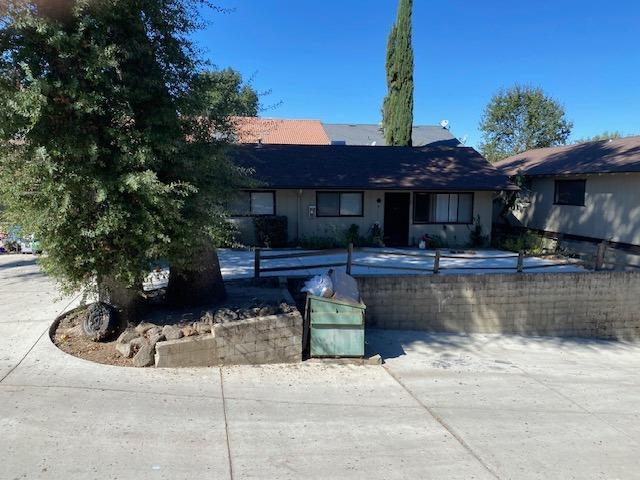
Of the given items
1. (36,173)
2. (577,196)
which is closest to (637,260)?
(577,196)

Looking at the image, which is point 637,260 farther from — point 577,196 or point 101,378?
point 101,378

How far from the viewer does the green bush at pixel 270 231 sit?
1625 cm

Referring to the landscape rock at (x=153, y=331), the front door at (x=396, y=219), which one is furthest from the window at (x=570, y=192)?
the landscape rock at (x=153, y=331)

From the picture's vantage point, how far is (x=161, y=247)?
6.42 metres

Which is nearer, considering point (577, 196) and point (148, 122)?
point (148, 122)

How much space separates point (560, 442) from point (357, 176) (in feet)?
43.2

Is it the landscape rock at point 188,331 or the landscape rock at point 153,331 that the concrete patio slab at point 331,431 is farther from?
the landscape rock at point 153,331

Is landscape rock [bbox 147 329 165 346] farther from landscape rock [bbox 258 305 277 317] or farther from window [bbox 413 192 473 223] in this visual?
window [bbox 413 192 473 223]

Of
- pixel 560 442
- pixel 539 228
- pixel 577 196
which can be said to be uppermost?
pixel 577 196

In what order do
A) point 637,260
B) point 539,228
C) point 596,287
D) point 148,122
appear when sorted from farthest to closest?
point 539,228, point 637,260, point 596,287, point 148,122

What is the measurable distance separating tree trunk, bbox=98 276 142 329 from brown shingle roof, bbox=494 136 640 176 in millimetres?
14183

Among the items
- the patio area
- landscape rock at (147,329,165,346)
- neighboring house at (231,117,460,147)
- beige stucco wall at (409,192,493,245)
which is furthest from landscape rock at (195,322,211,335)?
neighboring house at (231,117,460,147)

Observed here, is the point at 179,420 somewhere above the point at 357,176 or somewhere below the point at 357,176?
below

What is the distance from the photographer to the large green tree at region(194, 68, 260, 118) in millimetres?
6707
